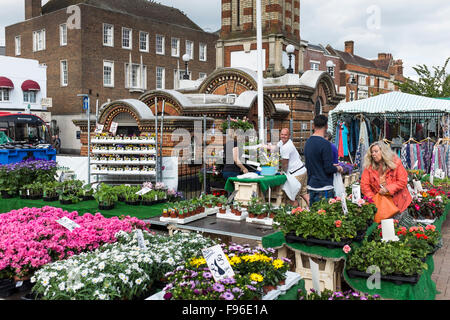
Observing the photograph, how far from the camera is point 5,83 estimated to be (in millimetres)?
29531

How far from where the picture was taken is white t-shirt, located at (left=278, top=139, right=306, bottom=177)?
28.2 feet

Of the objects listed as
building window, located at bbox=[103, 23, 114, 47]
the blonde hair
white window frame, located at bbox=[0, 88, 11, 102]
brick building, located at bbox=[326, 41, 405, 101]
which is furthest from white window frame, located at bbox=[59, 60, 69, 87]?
the blonde hair

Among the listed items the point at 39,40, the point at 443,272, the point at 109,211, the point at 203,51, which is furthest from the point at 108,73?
the point at 443,272

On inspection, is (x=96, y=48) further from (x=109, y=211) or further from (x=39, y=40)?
(x=109, y=211)

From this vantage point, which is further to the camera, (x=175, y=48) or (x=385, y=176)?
(x=175, y=48)

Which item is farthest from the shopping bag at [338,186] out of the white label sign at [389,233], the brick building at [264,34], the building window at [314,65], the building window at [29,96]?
the building window at [314,65]

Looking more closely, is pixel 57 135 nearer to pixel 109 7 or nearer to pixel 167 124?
pixel 109 7

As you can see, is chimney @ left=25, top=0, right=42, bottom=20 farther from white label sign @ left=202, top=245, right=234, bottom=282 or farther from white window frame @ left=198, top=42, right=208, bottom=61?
white label sign @ left=202, top=245, right=234, bottom=282

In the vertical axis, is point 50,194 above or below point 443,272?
above

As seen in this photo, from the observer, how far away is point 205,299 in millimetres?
3100

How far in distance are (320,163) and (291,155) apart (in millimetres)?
2111

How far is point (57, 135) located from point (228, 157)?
29.1 meters

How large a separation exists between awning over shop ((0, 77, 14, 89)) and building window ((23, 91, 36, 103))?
4.99ft
